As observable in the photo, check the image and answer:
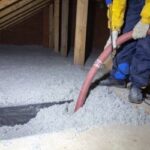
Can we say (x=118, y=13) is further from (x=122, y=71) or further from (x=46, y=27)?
(x=46, y=27)

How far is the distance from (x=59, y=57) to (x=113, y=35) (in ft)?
5.87

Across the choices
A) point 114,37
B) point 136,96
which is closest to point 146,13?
point 114,37

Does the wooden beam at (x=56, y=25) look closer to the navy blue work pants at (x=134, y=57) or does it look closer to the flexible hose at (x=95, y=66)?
the navy blue work pants at (x=134, y=57)

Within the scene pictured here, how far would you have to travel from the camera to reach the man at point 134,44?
1807 mm

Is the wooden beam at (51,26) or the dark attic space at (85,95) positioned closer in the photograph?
the dark attic space at (85,95)

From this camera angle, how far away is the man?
181 cm

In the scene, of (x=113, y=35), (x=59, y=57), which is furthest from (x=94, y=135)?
(x=59, y=57)

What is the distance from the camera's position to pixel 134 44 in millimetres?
2029

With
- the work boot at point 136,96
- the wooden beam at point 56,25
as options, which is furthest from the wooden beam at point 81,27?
the work boot at point 136,96

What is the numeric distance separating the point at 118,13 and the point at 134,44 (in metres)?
0.28

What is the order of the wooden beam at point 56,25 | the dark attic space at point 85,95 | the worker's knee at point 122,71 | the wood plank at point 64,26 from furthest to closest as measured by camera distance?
Result: the wooden beam at point 56,25, the wood plank at point 64,26, the worker's knee at point 122,71, the dark attic space at point 85,95

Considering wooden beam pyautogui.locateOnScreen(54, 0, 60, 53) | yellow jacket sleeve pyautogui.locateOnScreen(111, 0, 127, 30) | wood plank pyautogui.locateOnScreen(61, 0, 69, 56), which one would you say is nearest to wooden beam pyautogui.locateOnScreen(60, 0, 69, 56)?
wood plank pyautogui.locateOnScreen(61, 0, 69, 56)

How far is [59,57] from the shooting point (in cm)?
363

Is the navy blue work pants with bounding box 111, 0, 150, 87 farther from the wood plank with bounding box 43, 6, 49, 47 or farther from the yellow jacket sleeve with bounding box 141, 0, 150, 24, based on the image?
the wood plank with bounding box 43, 6, 49, 47
